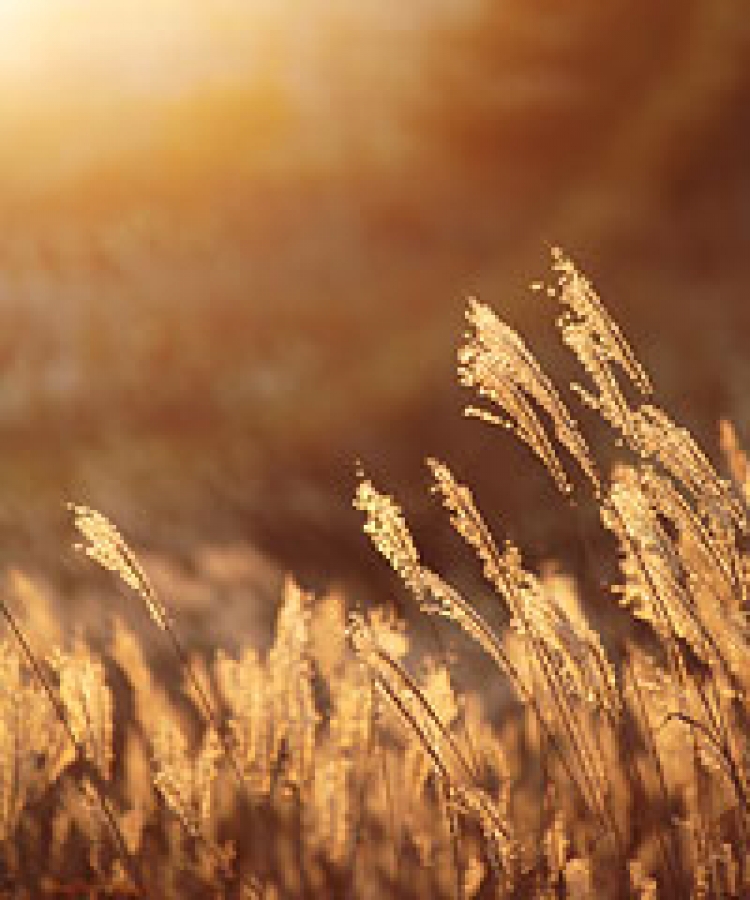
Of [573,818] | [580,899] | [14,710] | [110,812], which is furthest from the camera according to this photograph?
[14,710]

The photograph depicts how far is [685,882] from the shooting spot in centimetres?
560

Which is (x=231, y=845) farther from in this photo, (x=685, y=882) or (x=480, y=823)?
(x=685, y=882)

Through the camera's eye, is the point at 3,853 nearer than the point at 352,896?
No

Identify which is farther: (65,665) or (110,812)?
(65,665)

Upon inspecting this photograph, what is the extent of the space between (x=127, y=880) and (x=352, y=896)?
951 mm

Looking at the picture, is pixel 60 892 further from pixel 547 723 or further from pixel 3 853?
pixel 547 723

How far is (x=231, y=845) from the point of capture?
6.56 meters

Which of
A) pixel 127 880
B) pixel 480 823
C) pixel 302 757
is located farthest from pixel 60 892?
pixel 480 823

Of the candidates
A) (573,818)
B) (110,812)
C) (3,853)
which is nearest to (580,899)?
(573,818)

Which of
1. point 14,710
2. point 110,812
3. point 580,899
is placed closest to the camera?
point 580,899

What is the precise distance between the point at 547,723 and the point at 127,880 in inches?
76.3

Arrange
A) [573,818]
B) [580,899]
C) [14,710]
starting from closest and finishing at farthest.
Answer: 1. [580,899]
2. [573,818]
3. [14,710]

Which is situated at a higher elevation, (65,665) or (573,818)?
(65,665)

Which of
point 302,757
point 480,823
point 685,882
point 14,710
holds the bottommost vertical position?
point 685,882
